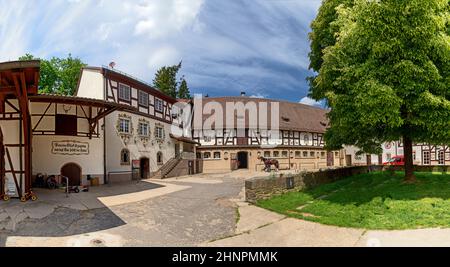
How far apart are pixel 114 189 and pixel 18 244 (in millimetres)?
10744

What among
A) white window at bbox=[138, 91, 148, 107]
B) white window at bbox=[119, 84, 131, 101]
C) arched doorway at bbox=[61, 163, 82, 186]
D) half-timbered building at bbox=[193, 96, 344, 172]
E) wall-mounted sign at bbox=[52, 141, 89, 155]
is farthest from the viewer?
half-timbered building at bbox=[193, 96, 344, 172]

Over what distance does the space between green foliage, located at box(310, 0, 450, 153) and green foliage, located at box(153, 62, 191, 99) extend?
45094 millimetres

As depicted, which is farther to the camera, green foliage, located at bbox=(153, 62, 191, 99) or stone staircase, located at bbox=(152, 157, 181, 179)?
green foliage, located at bbox=(153, 62, 191, 99)

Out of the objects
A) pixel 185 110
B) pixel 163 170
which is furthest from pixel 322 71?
pixel 185 110

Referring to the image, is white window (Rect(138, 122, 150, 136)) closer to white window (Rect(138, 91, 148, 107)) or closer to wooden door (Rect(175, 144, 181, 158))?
white window (Rect(138, 91, 148, 107))

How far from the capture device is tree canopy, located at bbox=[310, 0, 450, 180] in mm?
12883

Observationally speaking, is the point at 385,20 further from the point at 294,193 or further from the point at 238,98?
the point at 238,98

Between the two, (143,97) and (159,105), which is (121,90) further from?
(159,105)

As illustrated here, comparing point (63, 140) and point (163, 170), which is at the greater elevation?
point (63, 140)

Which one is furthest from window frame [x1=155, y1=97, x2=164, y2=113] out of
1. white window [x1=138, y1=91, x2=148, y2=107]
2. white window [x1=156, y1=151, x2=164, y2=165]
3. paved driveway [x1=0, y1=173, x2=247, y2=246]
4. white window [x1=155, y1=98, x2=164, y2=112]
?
paved driveway [x1=0, y1=173, x2=247, y2=246]

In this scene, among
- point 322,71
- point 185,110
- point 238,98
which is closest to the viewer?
point 322,71

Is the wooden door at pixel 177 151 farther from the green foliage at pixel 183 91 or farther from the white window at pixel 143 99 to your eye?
the green foliage at pixel 183 91

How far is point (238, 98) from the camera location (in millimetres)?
46750
